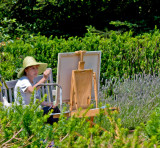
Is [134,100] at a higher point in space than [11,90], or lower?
lower

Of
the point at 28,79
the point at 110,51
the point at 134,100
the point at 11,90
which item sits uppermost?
the point at 110,51

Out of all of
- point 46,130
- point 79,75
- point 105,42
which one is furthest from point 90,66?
point 46,130

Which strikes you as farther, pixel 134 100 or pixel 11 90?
pixel 134 100

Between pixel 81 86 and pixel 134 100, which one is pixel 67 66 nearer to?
pixel 81 86

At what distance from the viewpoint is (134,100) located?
603 centimetres

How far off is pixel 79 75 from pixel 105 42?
99.4 inches

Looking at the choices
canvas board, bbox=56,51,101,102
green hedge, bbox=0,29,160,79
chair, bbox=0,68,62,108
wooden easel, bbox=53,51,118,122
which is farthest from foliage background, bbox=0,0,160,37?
wooden easel, bbox=53,51,118,122

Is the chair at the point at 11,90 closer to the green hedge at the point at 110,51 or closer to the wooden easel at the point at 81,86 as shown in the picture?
the wooden easel at the point at 81,86

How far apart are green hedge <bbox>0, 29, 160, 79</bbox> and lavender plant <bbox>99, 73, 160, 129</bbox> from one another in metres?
0.49

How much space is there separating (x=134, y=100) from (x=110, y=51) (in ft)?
4.92

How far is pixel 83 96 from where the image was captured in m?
5.03

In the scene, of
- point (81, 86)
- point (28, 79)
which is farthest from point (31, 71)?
point (81, 86)

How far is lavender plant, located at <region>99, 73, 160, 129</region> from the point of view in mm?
5789

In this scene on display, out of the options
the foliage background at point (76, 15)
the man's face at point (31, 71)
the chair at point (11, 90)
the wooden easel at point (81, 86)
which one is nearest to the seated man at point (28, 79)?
the man's face at point (31, 71)
